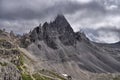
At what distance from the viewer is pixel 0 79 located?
600 feet

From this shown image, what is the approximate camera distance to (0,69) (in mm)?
198625

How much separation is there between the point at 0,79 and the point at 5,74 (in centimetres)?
1568

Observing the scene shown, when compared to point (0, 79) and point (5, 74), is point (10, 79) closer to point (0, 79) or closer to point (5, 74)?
point (5, 74)

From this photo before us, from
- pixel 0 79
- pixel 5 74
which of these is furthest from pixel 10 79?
pixel 0 79

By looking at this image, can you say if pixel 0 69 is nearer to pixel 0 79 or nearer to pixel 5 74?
pixel 5 74

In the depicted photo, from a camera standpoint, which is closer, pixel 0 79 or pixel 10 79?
pixel 0 79

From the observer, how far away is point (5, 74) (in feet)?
651

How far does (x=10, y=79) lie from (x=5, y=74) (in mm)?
5097

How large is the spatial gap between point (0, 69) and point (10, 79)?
986cm

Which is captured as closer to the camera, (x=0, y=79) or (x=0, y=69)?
(x=0, y=79)

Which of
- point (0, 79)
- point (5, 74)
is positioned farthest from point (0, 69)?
point (0, 79)

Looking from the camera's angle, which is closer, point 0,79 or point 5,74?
point 0,79

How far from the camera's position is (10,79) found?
656 feet
